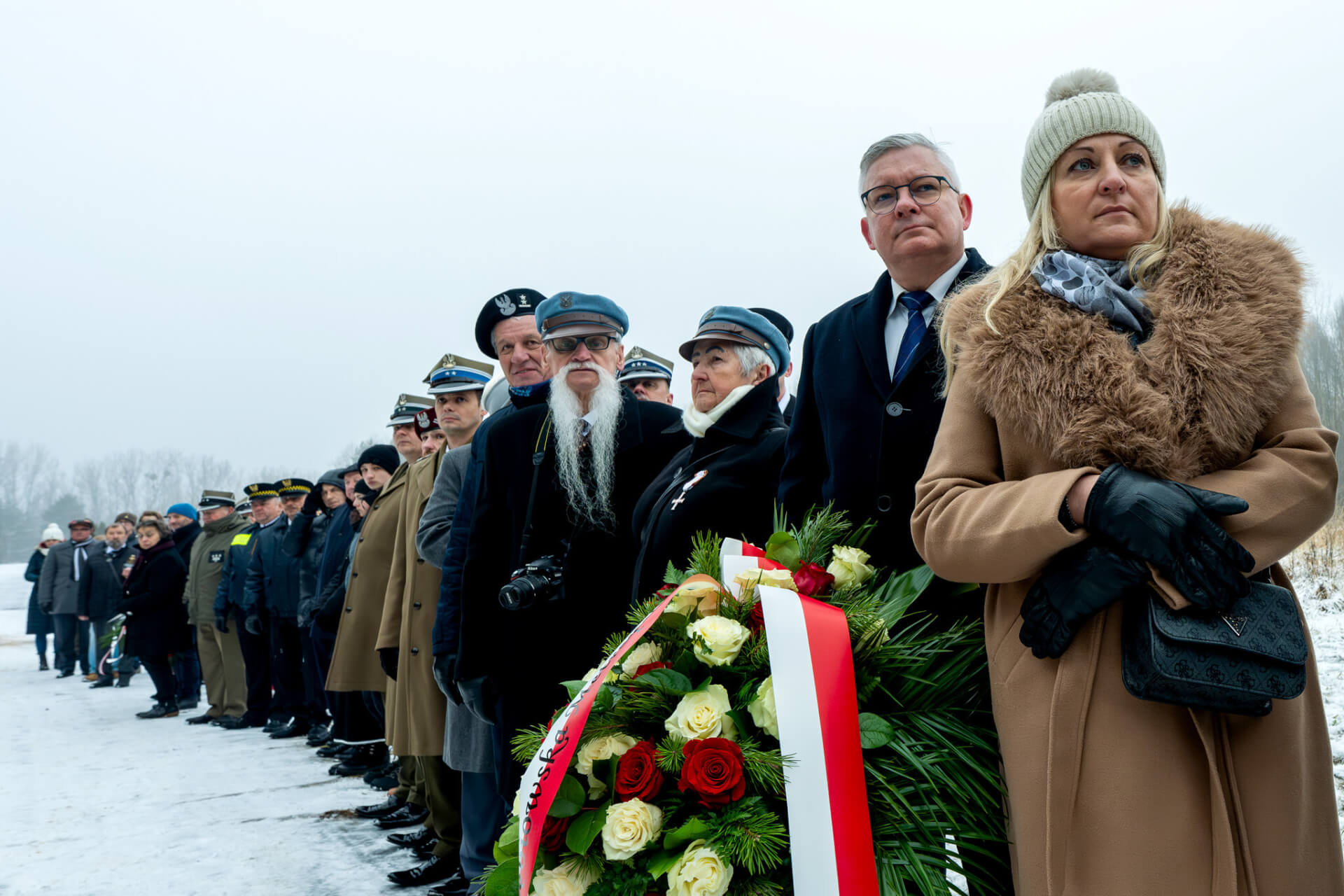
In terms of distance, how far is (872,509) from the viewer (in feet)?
7.72

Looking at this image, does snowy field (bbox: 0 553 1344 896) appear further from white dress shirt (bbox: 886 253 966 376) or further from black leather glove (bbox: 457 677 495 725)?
white dress shirt (bbox: 886 253 966 376)

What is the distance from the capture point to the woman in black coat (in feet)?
35.8

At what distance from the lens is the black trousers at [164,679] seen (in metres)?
11.0

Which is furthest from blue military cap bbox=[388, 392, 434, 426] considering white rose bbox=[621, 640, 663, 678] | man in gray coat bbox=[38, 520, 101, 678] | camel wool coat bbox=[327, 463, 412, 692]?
man in gray coat bbox=[38, 520, 101, 678]

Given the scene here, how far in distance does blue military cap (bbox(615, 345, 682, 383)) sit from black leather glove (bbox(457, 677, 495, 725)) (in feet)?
9.88

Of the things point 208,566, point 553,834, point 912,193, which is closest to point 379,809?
point 553,834

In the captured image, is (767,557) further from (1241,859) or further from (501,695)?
(501,695)

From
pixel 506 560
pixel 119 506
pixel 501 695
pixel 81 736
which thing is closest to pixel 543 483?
pixel 506 560

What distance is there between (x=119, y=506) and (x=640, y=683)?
91.1 m

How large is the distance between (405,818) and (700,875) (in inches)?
180

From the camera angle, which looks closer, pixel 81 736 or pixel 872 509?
pixel 872 509

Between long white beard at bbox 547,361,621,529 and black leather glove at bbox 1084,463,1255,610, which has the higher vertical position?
long white beard at bbox 547,361,621,529

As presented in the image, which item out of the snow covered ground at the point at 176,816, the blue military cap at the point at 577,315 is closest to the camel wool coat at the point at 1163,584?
the blue military cap at the point at 577,315

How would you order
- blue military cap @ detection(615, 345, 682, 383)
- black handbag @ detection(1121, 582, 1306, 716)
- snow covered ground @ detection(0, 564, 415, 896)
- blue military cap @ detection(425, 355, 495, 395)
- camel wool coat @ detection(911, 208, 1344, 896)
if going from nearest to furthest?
black handbag @ detection(1121, 582, 1306, 716)
camel wool coat @ detection(911, 208, 1344, 896)
snow covered ground @ detection(0, 564, 415, 896)
blue military cap @ detection(425, 355, 495, 395)
blue military cap @ detection(615, 345, 682, 383)
